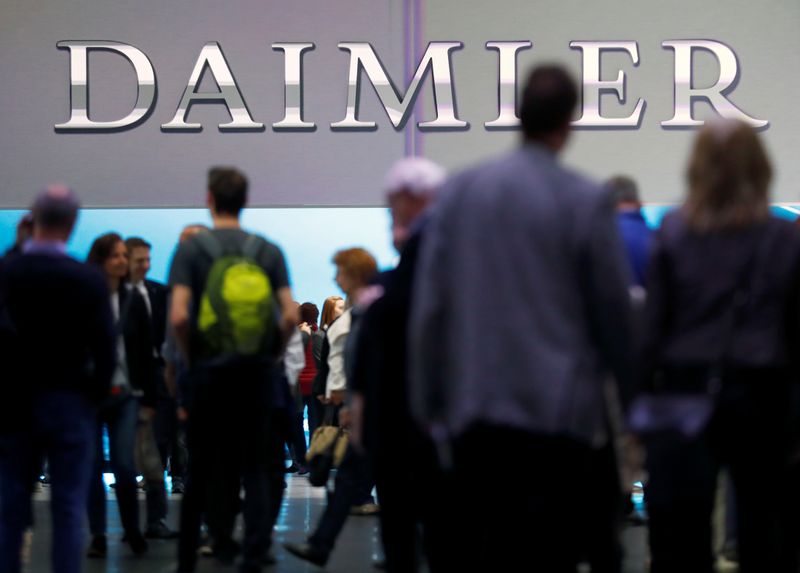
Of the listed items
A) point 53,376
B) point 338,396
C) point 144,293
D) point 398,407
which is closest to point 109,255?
point 144,293

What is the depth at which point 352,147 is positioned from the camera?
11.8m

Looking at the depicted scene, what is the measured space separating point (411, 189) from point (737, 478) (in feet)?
4.81

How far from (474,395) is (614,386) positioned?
32cm

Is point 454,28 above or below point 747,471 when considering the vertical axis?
above

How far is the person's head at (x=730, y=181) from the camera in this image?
3.67 m

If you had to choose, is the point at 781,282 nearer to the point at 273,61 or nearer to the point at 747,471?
the point at 747,471

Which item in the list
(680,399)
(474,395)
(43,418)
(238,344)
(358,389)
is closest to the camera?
(474,395)

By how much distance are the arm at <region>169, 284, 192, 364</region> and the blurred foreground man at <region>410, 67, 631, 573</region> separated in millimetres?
2358

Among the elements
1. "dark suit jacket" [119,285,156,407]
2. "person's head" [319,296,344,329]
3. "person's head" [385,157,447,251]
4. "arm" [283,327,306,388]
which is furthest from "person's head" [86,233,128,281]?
"person's head" [319,296,344,329]

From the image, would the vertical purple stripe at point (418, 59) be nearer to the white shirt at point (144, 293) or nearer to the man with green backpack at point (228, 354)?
the white shirt at point (144, 293)

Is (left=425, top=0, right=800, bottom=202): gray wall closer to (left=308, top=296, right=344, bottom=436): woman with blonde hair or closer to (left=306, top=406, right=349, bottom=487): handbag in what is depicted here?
(left=308, top=296, right=344, bottom=436): woman with blonde hair

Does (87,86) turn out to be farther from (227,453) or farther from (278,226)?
(227,453)

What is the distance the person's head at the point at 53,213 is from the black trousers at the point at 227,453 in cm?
79

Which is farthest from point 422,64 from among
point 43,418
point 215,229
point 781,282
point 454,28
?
point 781,282
